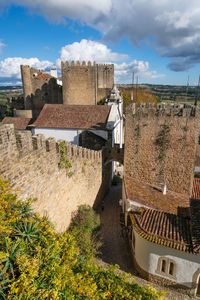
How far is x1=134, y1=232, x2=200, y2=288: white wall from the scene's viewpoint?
959 centimetres

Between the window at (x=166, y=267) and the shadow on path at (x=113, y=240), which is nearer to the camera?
the window at (x=166, y=267)

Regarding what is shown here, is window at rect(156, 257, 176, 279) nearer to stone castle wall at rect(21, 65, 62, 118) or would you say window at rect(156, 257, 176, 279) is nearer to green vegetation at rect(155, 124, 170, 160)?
green vegetation at rect(155, 124, 170, 160)

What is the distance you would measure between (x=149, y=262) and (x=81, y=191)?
5361 mm

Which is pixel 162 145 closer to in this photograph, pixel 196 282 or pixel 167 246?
pixel 167 246

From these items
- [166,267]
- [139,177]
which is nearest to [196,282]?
[166,267]

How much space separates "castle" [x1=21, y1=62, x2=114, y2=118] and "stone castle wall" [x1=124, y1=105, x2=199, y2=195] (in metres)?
17.6

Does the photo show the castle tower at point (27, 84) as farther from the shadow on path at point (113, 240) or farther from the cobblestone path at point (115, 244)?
the cobblestone path at point (115, 244)

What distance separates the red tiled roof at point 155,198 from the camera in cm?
1280

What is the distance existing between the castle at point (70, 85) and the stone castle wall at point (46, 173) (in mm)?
17657

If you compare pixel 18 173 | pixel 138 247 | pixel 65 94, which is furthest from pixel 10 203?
pixel 65 94

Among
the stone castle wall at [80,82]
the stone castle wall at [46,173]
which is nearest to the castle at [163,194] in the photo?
the stone castle wall at [46,173]

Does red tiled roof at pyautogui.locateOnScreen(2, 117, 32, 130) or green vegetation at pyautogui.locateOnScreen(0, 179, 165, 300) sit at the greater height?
red tiled roof at pyautogui.locateOnScreen(2, 117, 32, 130)

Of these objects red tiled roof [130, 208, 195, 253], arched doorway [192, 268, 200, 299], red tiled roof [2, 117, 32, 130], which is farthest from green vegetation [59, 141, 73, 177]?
red tiled roof [2, 117, 32, 130]

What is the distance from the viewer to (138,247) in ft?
36.2
